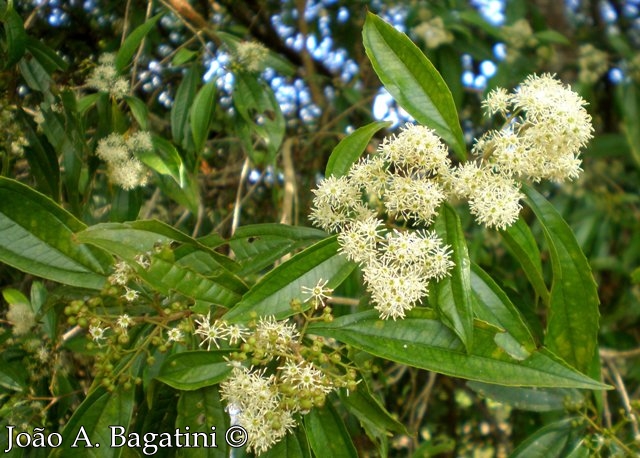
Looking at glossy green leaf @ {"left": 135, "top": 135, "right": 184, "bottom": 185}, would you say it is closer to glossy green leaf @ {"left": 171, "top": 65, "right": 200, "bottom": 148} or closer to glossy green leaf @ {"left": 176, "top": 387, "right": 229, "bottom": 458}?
glossy green leaf @ {"left": 171, "top": 65, "right": 200, "bottom": 148}

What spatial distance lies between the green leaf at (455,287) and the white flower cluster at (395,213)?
0.06ft

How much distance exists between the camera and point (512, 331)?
1179 mm

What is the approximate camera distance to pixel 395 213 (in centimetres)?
122

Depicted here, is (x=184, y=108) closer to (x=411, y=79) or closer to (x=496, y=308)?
(x=411, y=79)

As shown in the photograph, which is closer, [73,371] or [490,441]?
[73,371]

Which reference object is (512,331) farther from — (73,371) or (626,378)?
(626,378)

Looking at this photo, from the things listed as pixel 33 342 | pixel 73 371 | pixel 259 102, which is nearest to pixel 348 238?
pixel 33 342

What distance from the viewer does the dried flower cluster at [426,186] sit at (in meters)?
1.15

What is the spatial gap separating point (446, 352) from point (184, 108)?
121cm

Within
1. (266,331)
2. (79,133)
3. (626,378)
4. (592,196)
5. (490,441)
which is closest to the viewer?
(266,331)

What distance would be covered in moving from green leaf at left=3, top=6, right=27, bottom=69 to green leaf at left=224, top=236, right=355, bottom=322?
0.91 meters

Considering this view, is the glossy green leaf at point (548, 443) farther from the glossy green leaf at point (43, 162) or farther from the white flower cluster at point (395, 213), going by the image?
the glossy green leaf at point (43, 162)

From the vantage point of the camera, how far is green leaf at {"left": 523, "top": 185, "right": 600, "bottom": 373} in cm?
127

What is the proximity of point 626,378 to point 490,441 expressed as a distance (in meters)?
0.92
